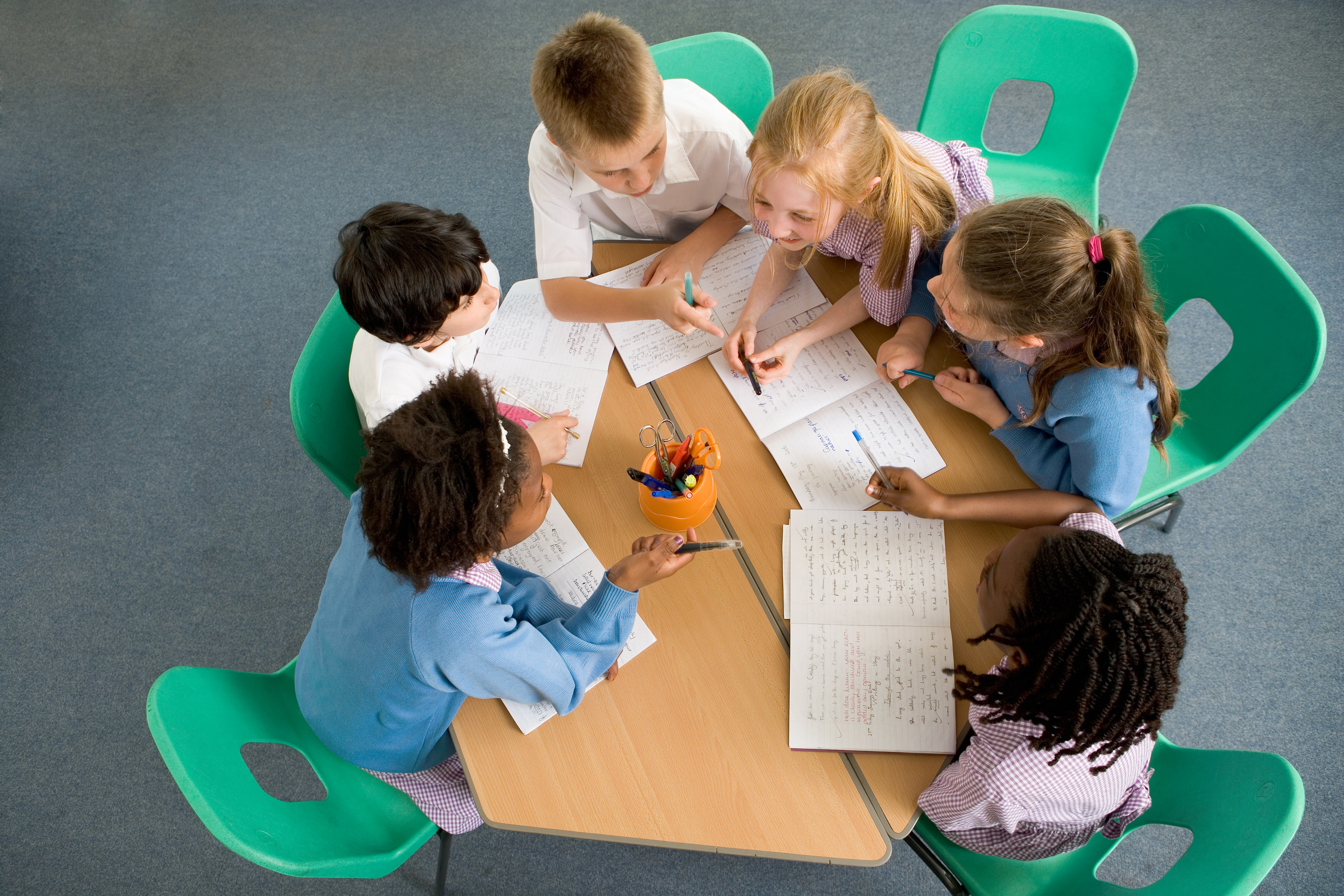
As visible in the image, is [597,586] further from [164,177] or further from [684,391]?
[164,177]

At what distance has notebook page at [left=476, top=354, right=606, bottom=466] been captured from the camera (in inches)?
57.4

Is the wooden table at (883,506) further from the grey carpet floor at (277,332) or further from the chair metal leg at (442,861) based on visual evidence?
the chair metal leg at (442,861)

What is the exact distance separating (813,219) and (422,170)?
1882mm

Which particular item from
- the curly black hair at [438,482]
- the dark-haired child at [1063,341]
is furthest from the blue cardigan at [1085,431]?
the curly black hair at [438,482]

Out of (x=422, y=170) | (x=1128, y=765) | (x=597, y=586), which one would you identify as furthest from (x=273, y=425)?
(x=1128, y=765)

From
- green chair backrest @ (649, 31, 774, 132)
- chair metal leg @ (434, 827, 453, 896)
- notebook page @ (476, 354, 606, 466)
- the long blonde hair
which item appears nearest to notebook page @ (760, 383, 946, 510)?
the long blonde hair

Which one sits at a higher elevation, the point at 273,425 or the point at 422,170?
the point at 422,170

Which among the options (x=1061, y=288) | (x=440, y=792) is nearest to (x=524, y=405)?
(x=440, y=792)

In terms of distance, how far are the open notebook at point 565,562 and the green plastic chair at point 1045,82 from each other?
117cm

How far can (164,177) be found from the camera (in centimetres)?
288

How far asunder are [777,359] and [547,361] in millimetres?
436

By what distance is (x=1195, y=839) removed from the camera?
115 cm

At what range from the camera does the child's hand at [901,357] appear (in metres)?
1.42

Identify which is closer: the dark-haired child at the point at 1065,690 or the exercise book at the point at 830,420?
the dark-haired child at the point at 1065,690
